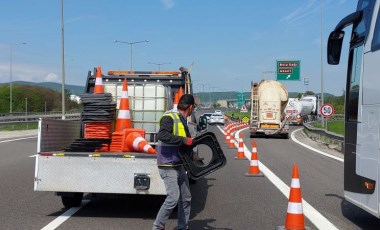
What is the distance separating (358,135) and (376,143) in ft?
2.22

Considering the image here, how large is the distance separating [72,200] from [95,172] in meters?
1.31

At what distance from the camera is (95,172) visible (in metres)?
8.04

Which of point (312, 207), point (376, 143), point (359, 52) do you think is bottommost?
point (312, 207)

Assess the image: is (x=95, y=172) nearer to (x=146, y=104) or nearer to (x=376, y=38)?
(x=146, y=104)

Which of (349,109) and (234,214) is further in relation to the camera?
(234,214)

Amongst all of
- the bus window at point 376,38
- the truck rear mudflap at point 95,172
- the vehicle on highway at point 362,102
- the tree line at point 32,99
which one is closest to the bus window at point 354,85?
the vehicle on highway at point 362,102

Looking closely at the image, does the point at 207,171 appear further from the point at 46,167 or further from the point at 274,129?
the point at 274,129

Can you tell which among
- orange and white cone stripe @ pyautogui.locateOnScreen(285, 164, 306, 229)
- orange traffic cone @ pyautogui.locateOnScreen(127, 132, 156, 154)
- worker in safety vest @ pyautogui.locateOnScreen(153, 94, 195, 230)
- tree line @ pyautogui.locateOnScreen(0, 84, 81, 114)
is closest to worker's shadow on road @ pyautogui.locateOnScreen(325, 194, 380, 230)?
orange and white cone stripe @ pyautogui.locateOnScreen(285, 164, 306, 229)

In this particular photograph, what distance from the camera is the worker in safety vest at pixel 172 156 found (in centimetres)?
647

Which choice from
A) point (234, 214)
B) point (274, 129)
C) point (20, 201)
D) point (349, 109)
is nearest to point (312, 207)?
point (234, 214)

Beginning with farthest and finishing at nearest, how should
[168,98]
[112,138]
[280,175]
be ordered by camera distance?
[280,175]
[168,98]
[112,138]

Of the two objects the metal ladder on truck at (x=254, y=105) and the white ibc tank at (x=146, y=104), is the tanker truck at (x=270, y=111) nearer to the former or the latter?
the metal ladder on truck at (x=254, y=105)

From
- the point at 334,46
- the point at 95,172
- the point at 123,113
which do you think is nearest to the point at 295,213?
the point at 334,46

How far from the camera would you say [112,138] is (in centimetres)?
933
